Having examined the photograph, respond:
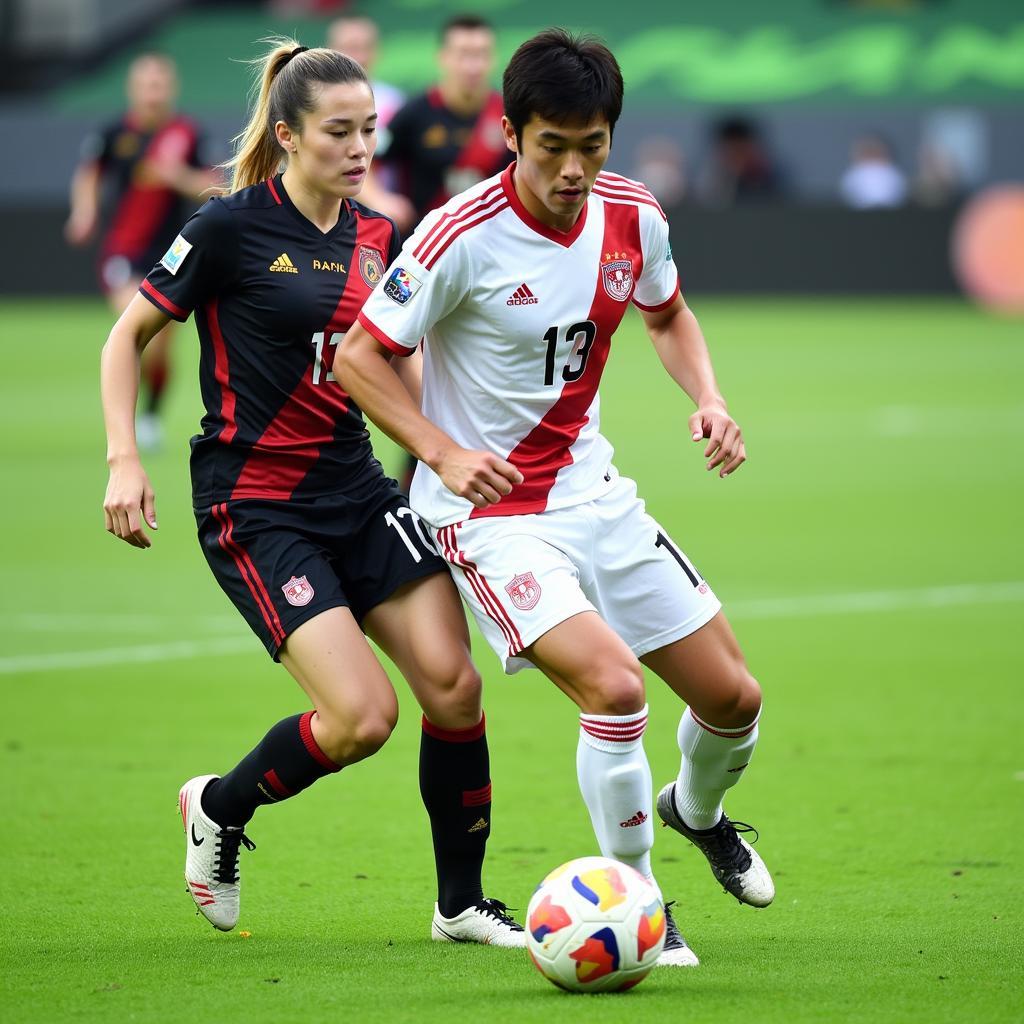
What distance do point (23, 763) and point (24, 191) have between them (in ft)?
105

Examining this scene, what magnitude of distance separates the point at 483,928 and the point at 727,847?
2.30ft

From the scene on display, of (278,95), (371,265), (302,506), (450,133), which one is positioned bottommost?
(450,133)

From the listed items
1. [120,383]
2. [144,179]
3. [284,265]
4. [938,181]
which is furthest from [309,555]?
[938,181]

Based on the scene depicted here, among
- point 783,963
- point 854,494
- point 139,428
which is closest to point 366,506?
point 783,963

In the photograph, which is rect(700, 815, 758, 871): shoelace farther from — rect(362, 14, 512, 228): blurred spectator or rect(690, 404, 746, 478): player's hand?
rect(362, 14, 512, 228): blurred spectator

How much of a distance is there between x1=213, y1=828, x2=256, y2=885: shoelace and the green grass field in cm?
16

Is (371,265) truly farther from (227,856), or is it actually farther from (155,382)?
(155,382)

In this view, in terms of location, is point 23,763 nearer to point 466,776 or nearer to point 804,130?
point 466,776

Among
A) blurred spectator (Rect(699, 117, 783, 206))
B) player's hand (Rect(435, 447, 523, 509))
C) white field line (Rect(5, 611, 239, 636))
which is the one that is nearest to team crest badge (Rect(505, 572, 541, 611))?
player's hand (Rect(435, 447, 523, 509))

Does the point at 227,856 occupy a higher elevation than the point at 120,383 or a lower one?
lower

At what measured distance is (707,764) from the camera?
17.0 feet

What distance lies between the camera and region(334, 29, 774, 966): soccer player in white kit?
4.69m

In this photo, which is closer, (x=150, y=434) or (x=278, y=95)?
(x=278, y=95)

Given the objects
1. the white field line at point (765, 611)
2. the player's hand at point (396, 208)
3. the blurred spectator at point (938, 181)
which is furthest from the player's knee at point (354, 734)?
the blurred spectator at point (938, 181)
